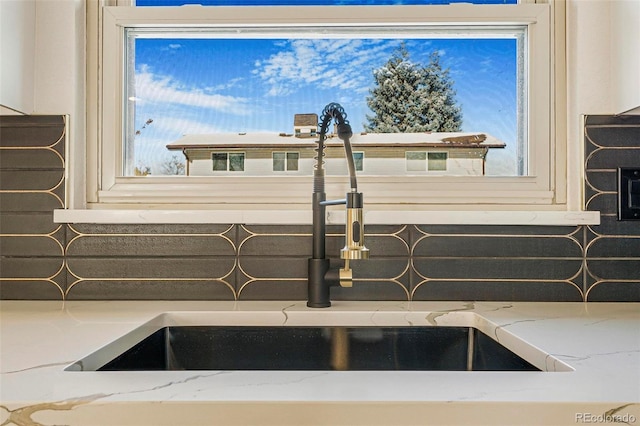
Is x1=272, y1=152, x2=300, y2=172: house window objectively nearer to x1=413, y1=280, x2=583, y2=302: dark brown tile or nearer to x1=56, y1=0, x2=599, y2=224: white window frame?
x1=56, y1=0, x2=599, y2=224: white window frame

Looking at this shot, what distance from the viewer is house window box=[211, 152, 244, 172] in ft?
4.60

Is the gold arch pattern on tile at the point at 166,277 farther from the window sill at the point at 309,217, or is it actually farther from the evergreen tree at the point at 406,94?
the evergreen tree at the point at 406,94

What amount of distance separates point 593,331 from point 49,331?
100 centimetres

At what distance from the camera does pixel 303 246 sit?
1276 mm

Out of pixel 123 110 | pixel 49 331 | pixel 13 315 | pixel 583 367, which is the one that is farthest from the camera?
pixel 123 110

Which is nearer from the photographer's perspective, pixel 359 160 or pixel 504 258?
pixel 504 258

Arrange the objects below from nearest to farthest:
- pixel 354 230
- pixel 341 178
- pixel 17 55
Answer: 1. pixel 354 230
2. pixel 17 55
3. pixel 341 178

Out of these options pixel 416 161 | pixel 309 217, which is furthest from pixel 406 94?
pixel 309 217

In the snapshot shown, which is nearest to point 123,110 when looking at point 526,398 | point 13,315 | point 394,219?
point 13,315

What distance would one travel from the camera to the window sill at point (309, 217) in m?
1.25

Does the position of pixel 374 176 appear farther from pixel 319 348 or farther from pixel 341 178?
pixel 319 348

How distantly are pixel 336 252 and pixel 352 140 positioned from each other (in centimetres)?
33

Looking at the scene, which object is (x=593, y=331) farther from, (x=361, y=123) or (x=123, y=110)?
(x=123, y=110)

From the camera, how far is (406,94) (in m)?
1.40
